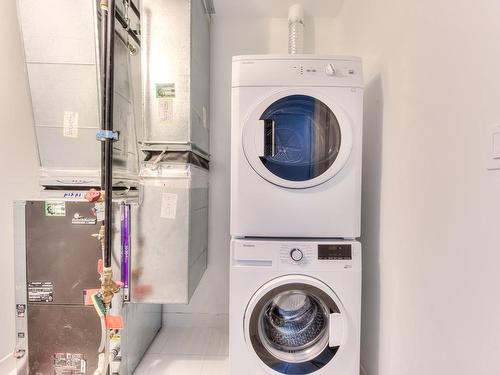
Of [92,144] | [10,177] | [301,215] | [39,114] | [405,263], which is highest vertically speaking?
[39,114]

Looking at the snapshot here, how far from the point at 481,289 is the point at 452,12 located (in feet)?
2.83

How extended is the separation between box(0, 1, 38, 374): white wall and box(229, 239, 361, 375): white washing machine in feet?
4.44

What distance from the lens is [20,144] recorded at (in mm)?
1653

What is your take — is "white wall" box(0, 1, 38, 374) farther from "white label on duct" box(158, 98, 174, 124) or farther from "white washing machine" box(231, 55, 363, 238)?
"white washing machine" box(231, 55, 363, 238)

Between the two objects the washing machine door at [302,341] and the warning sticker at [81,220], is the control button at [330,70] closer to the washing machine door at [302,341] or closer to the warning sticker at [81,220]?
the washing machine door at [302,341]

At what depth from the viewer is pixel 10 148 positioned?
161 centimetres

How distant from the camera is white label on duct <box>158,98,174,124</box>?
153cm

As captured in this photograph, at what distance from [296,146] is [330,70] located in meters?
0.40

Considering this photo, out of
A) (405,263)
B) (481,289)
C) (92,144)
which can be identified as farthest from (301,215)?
(92,144)

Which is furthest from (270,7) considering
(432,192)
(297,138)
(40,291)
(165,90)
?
(40,291)

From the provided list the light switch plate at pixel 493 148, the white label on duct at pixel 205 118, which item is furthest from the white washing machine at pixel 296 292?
the white label on duct at pixel 205 118

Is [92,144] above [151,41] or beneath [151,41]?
beneath

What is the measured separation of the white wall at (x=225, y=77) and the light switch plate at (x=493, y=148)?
1.61 metres

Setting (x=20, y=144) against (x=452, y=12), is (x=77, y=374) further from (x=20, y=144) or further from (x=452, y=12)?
Result: (x=452, y=12)
